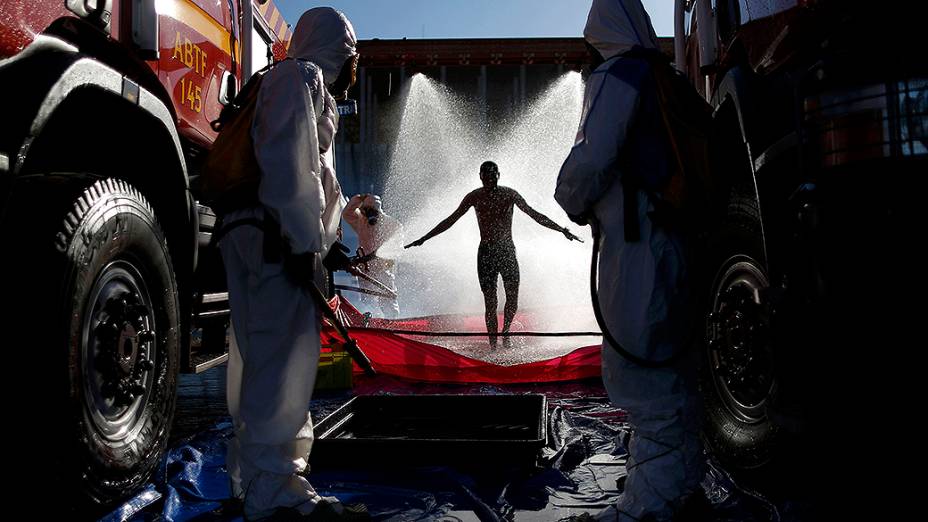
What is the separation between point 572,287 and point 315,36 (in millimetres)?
11793

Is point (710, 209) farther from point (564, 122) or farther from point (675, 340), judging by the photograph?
point (564, 122)

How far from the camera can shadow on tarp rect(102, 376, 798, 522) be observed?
8.64ft

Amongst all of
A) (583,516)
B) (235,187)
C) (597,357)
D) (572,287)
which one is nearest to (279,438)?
(235,187)

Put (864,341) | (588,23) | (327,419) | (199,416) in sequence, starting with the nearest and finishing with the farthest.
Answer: (864,341) < (588,23) < (327,419) < (199,416)

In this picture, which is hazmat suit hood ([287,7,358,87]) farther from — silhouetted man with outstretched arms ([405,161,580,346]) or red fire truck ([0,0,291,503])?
silhouetted man with outstretched arms ([405,161,580,346])

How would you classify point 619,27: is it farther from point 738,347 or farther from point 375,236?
point 375,236

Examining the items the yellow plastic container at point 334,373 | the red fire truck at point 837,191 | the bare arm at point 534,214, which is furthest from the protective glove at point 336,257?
the bare arm at point 534,214

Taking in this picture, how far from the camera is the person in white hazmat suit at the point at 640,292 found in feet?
7.68

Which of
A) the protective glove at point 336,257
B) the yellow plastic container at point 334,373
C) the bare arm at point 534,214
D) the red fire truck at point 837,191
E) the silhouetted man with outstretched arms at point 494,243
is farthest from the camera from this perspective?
the silhouetted man with outstretched arms at point 494,243

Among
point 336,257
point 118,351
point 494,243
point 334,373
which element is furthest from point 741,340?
point 494,243

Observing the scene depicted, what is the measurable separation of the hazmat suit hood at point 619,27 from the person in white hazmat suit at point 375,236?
833 centimetres

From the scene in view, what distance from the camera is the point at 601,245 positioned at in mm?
2596

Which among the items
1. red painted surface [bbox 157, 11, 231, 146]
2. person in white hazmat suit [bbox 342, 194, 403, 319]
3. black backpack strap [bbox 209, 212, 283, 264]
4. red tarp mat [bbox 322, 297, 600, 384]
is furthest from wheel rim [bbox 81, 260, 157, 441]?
person in white hazmat suit [bbox 342, 194, 403, 319]

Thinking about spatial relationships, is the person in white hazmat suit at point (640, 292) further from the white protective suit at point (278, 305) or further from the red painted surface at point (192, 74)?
the red painted surface at point (192, 74)
